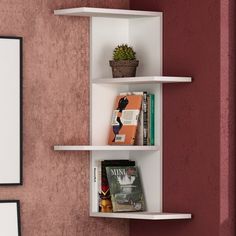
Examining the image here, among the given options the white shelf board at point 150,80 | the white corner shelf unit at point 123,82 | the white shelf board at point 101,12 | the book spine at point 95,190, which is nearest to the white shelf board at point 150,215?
the white corner shelf unit at point 123,82

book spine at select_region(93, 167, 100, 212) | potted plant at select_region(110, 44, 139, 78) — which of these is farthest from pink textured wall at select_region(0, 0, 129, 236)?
potted plant at select_region(110, 44, 139, 78)

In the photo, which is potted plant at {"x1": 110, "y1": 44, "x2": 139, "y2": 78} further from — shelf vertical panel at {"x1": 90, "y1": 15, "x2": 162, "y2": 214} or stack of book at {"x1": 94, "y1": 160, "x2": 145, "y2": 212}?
stack of book at {"x1": 94, "y1": 160, "x2": 145, "y2": 212}

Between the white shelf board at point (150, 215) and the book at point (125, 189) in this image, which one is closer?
the white shelf board at point (150, 215)

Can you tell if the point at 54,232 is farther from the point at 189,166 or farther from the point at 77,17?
the point at 77,17

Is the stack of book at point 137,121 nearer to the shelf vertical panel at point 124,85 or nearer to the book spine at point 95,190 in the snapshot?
the shelf vertical panel at point 124,85

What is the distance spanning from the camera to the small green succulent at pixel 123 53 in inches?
166

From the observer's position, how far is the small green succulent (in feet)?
13.8

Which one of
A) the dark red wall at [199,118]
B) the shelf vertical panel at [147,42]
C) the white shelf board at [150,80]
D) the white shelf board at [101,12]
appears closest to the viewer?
the dark red wall at [199,118]

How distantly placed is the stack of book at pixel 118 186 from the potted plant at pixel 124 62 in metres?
0.43

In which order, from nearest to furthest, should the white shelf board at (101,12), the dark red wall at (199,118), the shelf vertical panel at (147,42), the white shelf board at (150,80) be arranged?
1. the dark red wall at (199,118)
2. the white shelf board at (150,80)
3. the white shelf board at (101,12)
4. the shelf vertical panel at (147,42)

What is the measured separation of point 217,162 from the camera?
391 cm

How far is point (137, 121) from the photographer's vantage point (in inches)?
A: 166

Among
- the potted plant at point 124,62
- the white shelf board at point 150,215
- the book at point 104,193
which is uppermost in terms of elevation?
the potted plant at point 124,62

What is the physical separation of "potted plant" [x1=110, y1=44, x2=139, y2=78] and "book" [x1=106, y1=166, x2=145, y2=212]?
0.45 meters
